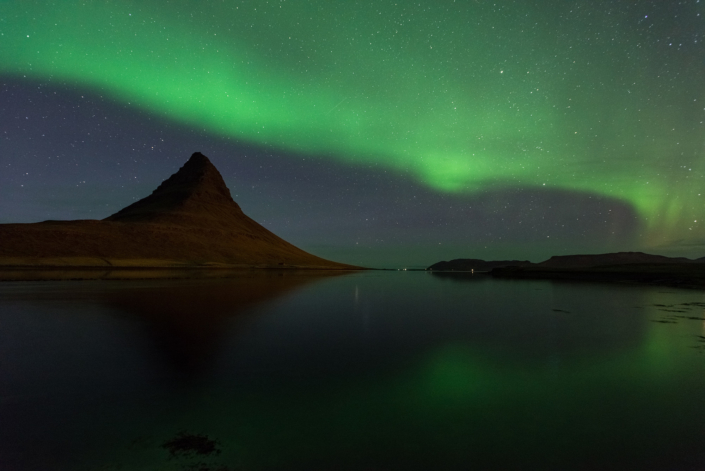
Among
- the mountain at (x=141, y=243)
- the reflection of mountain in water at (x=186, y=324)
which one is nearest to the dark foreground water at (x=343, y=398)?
the reflection of mountain in water at (x=186, y=324)

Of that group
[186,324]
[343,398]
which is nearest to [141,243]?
[186,324]

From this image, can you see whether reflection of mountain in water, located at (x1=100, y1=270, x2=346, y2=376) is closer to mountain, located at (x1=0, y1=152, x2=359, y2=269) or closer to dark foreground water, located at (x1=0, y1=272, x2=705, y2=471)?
dark foreground water, located at (x1=0, y1=272, x2=705, y2=471)

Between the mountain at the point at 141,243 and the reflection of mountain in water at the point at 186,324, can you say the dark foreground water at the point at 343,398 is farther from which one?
the mountain at the point at 141,243

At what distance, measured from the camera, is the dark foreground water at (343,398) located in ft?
19.3

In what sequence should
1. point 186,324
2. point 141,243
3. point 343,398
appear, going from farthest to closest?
point 141,243 → point 186,324 → point 343,398

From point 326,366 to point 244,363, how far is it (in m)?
2.73

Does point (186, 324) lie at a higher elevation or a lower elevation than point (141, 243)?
lower

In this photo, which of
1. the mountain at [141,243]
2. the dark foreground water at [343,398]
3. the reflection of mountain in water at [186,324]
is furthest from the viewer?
the mountain at [141,243]

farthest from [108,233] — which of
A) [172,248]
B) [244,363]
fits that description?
[244,363]

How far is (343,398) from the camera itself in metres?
8.52

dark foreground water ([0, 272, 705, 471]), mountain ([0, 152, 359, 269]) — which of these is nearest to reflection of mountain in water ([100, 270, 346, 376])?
dark foreground water ([0, 272, 705, 471])

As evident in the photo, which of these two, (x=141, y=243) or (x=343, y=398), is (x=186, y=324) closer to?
(x=343, y=398)

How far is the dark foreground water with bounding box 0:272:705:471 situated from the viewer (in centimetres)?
588

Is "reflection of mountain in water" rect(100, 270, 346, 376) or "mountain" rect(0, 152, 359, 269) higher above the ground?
"mountain" rect(0, 152, 359, 269)
